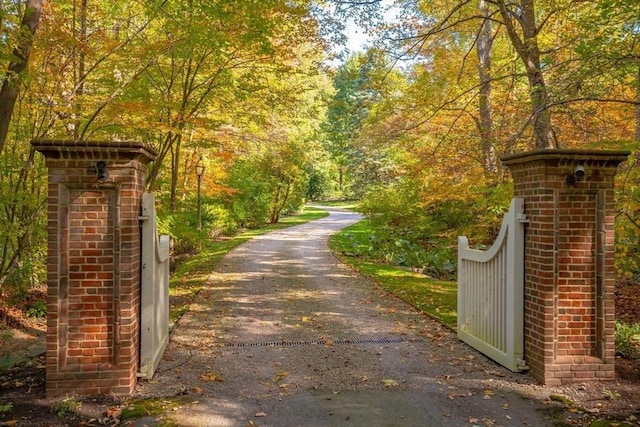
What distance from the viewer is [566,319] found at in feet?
14.0

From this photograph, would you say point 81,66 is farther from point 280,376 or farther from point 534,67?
point 534,67

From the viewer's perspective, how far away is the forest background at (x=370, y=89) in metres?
6.17

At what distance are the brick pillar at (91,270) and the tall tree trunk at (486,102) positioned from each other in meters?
6.79

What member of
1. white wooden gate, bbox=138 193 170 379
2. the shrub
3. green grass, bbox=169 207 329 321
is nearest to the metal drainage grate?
white wooden gate, bbox=138 193 170 379

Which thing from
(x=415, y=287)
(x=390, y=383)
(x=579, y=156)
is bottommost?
(x=390, y=383)

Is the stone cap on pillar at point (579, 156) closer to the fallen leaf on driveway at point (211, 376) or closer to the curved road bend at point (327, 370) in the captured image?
the curved road bend at point (327, 370)

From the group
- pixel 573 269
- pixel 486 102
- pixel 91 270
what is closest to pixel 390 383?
pixel 573 269

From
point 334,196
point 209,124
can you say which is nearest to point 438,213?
point 209,124

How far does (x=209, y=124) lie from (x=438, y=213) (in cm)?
631

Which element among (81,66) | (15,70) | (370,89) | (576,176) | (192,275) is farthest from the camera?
(370,89)

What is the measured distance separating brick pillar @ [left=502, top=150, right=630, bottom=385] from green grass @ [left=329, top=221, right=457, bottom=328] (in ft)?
6.97

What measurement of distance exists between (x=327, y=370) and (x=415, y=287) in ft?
15.6

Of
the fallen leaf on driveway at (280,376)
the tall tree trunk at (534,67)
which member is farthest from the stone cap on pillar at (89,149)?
the tall tree trunk at (534,67)

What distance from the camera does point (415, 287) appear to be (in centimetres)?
902
